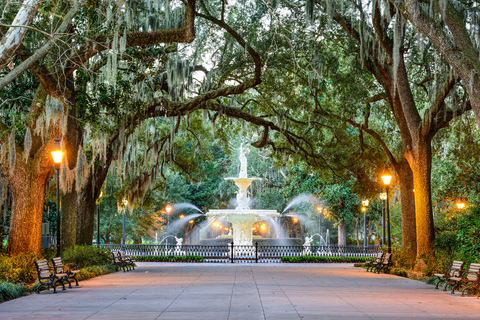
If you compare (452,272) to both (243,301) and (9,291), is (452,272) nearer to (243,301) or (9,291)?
(243,301)

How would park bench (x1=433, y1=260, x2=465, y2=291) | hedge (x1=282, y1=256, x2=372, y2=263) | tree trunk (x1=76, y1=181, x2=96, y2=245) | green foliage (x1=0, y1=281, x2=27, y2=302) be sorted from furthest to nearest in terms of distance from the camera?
hedge (x1=282, y1=256, x2=372, y2=263), tree trunk (x1=76, y1=181, x2=96, y2=245), park bench (x1=433, y1=260, x2=465, y2=291), green foliage (x1=0, y1=281, x2=27, y2=302)

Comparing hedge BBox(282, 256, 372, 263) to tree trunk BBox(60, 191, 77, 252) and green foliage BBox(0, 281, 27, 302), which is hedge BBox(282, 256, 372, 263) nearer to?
Result: tree trunk BBox(60, 191, 77, 252)

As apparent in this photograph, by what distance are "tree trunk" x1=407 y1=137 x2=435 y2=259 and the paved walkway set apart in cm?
175

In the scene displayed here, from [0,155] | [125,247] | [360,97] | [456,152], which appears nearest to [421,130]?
[360,97]

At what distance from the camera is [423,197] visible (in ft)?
54.4

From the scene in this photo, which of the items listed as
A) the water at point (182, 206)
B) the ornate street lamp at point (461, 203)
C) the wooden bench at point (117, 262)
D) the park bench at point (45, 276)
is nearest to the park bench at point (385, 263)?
the ornate street lamp at point (461, 203)

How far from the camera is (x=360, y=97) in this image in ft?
69.9

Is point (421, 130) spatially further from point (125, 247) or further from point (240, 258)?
point (125, 247)

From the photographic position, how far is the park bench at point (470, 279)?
1195cm

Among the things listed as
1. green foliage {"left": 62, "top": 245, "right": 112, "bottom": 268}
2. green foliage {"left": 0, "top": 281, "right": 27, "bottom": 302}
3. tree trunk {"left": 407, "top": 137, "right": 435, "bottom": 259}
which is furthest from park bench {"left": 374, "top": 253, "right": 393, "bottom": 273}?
green foliage {"left": 0, "top": 281, "right": 27, "bottom": 302}

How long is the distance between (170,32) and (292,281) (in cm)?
818

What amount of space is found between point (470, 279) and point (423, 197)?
185 inches

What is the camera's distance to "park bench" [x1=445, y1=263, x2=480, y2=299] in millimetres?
11952

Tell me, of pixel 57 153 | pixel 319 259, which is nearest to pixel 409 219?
pixel 319 259
